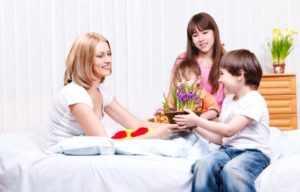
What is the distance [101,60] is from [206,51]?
92cm

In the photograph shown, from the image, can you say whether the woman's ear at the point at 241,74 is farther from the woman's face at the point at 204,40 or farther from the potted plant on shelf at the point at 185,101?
the woman's face at the point at 204,40

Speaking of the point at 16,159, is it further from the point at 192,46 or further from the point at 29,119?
the point at 29,119

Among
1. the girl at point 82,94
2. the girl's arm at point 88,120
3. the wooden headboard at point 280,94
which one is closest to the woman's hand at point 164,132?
the girl at point 82,94

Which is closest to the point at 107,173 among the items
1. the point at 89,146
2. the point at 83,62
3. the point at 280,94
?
the point at 89,146

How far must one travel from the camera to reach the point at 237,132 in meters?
2.44

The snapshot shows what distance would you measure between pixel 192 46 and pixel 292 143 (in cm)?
98

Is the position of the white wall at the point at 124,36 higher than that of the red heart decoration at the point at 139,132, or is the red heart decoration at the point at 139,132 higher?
the white wall at the point at 124,36

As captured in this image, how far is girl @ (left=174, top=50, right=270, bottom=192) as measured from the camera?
2.17 metres

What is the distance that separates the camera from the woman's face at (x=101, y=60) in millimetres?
2729

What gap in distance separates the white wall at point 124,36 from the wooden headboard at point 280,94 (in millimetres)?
455

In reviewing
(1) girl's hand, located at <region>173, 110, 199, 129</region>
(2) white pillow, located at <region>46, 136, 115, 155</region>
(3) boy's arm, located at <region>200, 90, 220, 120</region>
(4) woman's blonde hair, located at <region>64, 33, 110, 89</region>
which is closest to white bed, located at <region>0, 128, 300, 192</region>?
(2) white pillow, located at <region>46, 136, 115, 155</region>

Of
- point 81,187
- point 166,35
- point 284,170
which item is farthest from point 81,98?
point 166,35

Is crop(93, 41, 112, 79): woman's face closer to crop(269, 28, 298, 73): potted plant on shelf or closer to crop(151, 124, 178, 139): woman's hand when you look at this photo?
crop(151, 124, 178, 139): woman's hand

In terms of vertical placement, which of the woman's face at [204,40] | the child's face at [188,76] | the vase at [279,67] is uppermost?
the woman's face at [204,40]
